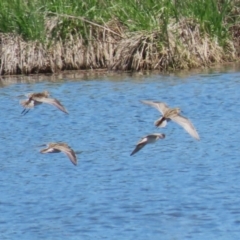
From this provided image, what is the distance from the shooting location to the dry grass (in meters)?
16.9

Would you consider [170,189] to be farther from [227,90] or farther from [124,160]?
[227,90]

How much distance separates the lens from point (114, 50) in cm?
1727

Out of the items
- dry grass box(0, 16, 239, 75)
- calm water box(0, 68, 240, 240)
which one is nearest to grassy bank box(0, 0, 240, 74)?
dry grass box(0, 16, 239, 75)

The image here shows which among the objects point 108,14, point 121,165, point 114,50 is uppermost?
point 108,14

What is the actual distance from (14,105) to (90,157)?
370 centimetres

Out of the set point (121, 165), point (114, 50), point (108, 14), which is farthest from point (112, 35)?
point (121, 165)

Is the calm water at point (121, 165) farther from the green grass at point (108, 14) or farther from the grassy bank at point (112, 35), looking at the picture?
the green grass at point (108, 14)

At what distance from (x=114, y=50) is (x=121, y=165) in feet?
21.1

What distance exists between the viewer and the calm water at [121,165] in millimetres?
8688

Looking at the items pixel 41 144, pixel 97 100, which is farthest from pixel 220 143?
pixel 97 100

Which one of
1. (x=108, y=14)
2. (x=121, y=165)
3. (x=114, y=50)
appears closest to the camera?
(x=121, y=165)

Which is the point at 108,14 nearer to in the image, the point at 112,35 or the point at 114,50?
the point at 112,35

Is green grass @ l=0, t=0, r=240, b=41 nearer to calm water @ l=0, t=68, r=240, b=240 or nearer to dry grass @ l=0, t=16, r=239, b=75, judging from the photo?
dry grass @ l=0, t=16, r=239, b=75

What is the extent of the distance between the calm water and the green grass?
0.89m
